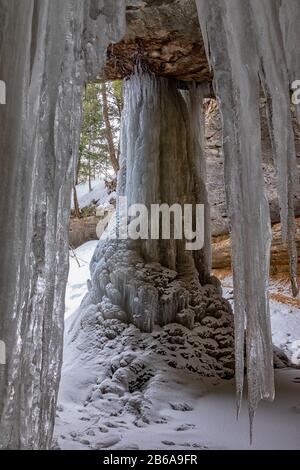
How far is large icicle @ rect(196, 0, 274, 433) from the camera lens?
1.91 metres

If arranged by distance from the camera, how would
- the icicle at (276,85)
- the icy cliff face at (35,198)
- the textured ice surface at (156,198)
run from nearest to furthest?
the icy cliff face at (35,198) < the icicle at (276,85) < the textured ice surface at (156,198)

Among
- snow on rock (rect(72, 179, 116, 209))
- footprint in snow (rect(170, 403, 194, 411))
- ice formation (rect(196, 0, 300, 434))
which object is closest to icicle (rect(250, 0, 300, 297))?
ice formation (rect(196, 0, 300, 434))

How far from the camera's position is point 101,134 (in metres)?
11.4

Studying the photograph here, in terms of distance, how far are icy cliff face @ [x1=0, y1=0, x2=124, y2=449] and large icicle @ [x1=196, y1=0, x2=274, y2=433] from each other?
0.65 metres

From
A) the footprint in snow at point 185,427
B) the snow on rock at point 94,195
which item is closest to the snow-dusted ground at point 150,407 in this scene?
the footprint in snow at point 185,427

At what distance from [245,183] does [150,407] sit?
7.44 feet

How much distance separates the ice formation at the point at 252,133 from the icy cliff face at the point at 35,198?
651 mm

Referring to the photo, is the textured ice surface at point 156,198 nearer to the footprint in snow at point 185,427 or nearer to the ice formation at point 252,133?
the footprint in snow at point 185,427

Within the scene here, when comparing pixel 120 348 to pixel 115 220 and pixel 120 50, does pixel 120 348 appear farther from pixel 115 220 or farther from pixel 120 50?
pixel 120 50

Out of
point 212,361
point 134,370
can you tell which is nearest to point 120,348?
point 134,370

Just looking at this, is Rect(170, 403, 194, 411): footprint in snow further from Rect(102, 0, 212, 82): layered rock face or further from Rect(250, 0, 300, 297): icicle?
Rect(102, 0, 212, 82): layered rock face

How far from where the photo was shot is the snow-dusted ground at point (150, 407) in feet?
9.97

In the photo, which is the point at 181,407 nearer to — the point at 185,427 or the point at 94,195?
the point at 185,427

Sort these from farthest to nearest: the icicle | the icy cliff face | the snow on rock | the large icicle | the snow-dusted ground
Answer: the snow on rock < the snow-dusted ground < the icicle < the large icicle < the icy cliff face
